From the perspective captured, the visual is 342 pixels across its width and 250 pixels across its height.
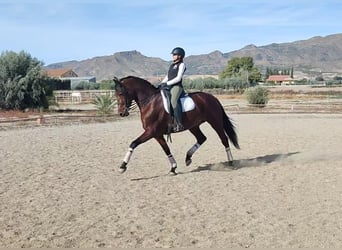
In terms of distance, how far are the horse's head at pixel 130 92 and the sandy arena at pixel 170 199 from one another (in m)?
1.37

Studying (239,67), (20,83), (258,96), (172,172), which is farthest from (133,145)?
(239,67)

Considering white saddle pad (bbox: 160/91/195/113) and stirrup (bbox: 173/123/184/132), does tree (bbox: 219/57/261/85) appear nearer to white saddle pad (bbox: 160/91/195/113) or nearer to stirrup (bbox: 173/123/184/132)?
white saddle pad (bbox: 160/91/195/113)

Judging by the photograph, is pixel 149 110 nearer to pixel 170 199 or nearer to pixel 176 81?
pixel 176 81

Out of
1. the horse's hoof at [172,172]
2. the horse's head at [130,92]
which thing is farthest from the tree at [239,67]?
the horse's hoof at [172,172]

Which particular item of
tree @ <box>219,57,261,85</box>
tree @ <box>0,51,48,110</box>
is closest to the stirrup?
tree @ <box>0,51,48,110</box>

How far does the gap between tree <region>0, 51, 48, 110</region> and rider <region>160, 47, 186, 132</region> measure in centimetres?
2677

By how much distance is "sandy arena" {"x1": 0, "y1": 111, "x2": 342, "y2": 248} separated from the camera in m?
5.20

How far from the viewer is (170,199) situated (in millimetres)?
7070

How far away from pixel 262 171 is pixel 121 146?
217 inches

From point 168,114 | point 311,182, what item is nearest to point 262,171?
point 311,182

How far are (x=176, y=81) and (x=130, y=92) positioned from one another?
0.96 metres

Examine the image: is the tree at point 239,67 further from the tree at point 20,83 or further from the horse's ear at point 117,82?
the horse's ear at point 117,82

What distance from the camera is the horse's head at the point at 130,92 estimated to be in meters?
9.37

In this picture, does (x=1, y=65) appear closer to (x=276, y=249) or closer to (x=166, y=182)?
(x=166, y=182)
